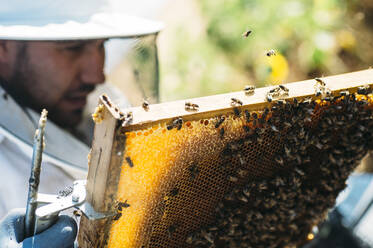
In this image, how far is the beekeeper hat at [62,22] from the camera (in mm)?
2264

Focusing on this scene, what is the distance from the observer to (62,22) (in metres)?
2.50

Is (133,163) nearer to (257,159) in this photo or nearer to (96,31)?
(257,159)

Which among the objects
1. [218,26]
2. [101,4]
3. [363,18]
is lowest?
[101,4]

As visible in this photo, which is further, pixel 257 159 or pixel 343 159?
pixel 343 159

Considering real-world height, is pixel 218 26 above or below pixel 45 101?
above

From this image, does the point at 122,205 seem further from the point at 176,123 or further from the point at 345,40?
the point at 345,40

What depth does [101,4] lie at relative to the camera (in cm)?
285

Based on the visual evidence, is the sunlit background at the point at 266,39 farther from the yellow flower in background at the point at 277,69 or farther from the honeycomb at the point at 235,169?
the honeycomb at the point at 235,169

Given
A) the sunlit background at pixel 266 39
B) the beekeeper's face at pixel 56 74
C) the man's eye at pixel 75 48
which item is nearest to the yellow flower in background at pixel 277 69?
the sunlit background at pixel 266 39

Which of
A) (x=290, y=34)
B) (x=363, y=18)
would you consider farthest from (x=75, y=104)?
(x=363, y=18)

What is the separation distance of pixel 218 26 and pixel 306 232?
514 centimetres

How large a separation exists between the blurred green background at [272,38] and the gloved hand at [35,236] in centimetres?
487

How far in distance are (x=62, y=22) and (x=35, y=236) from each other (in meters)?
1.57

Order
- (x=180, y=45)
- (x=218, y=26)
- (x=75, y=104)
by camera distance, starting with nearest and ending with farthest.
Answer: (x=75, y=104), (x=180, y=45), (x=218, y=26)
